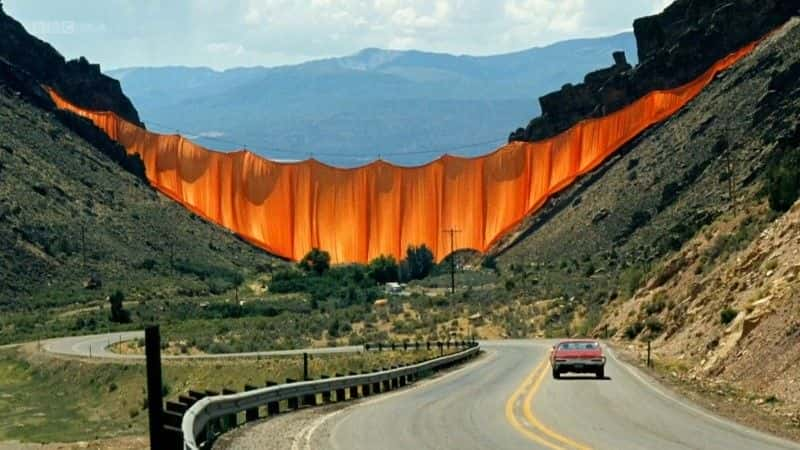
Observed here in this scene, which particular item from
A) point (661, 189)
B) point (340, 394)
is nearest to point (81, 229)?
point (661, 189)

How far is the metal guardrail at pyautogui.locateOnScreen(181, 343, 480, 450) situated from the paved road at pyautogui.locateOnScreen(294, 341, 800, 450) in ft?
3.47

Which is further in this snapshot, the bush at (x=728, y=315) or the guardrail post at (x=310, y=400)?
the bush at (x=728, y=315)

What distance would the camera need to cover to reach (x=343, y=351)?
61.7 metres

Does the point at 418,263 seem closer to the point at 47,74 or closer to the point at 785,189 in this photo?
the point at 47,74

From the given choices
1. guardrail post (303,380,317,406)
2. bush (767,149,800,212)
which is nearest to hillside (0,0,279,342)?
bush (767,149,800,212)

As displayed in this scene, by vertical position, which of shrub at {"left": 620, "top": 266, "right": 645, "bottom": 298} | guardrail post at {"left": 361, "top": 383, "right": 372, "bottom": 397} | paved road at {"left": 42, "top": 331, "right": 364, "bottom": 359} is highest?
shrub at {"left": 620, "top": 266, "right": 645, "bottom": 298}

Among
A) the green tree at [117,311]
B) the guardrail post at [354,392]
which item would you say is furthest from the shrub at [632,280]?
the guardrail post at [354,392]

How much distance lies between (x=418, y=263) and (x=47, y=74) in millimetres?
52428

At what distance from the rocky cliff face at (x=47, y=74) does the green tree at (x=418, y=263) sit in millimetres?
43245

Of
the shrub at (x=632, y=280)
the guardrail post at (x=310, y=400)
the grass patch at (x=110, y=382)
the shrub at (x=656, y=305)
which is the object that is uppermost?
the shrub at (x=632, y=280)

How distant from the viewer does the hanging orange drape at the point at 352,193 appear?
452ft

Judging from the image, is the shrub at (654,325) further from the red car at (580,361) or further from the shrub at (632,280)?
the red car at (580,361)

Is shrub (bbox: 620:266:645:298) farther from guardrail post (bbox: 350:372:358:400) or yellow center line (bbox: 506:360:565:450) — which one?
guardrail post (bbox: 350:372:358:400)

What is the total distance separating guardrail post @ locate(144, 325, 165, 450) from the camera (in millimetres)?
13695
